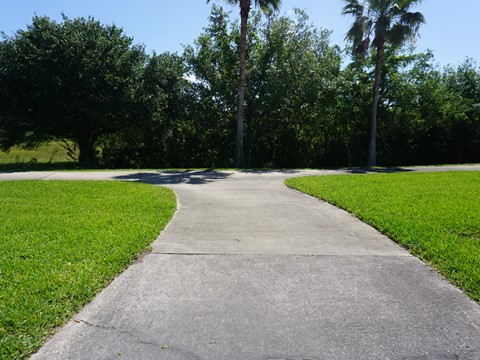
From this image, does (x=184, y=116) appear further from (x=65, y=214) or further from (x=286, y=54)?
(x=65, y=214)

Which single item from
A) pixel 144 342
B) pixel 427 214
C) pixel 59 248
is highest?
pixel 427 214

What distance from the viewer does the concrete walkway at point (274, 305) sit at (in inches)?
107

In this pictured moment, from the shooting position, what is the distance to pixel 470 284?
3752 mm

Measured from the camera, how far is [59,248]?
473 centimetres

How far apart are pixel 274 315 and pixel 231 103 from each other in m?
18.7

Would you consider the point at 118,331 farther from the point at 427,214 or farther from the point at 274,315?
the point at 427,214

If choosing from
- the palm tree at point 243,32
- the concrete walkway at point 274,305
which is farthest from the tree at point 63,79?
the concrete walkway at point 274,305

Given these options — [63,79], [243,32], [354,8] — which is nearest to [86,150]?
[63,79]

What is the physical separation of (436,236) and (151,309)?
4.38m

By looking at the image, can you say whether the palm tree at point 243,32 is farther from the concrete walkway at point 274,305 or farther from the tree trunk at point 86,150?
the concrete walkway at point 274,305

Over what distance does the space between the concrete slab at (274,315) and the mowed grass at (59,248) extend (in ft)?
0.75

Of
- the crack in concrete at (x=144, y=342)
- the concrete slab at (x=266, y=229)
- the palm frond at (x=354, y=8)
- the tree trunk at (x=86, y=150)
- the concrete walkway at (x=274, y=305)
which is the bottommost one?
the crack in concrete at (x=144, y=342)

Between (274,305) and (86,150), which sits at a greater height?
(86,150)

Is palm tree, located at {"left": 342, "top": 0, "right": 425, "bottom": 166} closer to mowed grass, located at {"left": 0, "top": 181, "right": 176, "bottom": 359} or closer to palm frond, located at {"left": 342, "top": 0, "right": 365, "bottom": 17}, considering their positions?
palm frond, located at {"left": 342, "top": 0, "right": 365, "bottom": 17}
